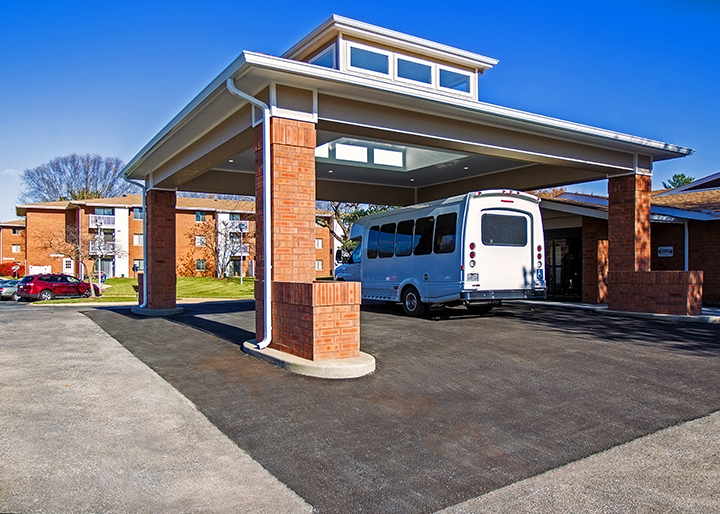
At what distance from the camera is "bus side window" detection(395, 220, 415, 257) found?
1399 cm

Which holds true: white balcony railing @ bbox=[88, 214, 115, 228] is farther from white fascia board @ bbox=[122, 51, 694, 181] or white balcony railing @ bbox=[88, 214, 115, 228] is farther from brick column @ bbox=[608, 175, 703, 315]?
brick column @ bbox=[608, 175, 703, 315]

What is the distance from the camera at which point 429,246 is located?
515 inches

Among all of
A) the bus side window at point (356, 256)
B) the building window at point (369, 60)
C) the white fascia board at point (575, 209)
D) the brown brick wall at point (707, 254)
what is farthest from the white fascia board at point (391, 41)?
the brown brick wall at point (707, 254)

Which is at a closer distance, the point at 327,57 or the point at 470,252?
the point at 470,252

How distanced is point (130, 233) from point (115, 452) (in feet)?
169

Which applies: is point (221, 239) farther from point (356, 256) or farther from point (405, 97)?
point (405, 97)

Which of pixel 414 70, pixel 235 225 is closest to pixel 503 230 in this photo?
pixel 414 70

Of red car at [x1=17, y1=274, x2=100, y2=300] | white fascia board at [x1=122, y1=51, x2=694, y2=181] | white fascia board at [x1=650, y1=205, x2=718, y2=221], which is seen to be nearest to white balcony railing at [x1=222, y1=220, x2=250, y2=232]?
red car at [x1=17, y1=274, x2=100, y2=300]

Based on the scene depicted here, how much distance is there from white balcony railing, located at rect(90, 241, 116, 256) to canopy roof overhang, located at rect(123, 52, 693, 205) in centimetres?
3122

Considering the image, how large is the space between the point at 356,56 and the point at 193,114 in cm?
611

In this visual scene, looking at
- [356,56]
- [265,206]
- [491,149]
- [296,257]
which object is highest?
[356,56]

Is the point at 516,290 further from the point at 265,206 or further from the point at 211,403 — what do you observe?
the point at 211,403

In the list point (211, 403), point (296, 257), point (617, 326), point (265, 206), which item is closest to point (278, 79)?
point (265, 206)

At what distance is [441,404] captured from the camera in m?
5.58
